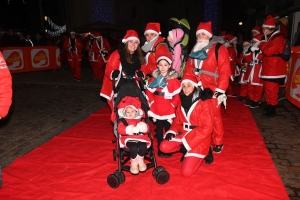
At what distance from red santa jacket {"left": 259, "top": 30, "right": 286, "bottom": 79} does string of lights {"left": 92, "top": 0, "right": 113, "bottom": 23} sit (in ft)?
72.8

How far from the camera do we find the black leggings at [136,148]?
3594mm

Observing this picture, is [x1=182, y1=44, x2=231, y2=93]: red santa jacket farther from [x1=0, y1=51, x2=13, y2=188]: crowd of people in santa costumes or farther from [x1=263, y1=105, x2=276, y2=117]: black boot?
[x1=263, y1=105, x2=276, y2=117]: black boot

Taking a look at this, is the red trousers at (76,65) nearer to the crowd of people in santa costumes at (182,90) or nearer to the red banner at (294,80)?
the crowd of people in santa costumes at (182,90)

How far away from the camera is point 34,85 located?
11055 millimetres

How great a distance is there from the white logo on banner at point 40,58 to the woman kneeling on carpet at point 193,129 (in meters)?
11.6

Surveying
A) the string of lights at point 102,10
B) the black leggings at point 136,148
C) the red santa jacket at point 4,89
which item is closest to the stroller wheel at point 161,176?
the black leggings at point 136,148

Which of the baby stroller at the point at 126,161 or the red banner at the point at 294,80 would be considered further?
the red banner at the point at 294,80

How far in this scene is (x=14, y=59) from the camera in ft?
41.6

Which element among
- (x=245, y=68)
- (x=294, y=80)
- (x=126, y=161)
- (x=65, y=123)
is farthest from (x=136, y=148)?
(x=245, y=68)

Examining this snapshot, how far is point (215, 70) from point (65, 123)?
372cm

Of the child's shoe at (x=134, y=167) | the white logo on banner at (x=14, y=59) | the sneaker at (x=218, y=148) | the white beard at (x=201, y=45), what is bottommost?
the sneaker at (x=218, y=148)

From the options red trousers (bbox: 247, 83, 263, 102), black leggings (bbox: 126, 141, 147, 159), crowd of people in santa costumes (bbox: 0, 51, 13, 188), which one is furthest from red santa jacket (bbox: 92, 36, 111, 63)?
crowd of people in santa costumes (bbox: 0, 51, 13, 188)

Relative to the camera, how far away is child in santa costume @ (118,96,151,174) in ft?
11.9

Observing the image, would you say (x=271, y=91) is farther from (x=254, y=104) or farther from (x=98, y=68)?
(x=98, y=68)
